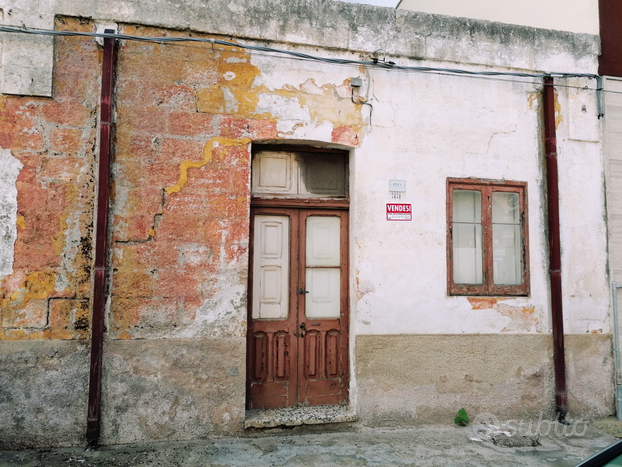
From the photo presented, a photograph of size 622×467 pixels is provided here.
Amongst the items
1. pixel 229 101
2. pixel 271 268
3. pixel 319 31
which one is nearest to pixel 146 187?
pixel 229 101

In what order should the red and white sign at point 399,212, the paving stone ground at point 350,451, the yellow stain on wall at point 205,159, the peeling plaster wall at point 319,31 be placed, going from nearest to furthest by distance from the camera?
the paving stone ground at point 350,451 < the peeling plaster wall at point 319,31 < the yellow stain on wall at point 205,159 < the red and white sign at point 399,212

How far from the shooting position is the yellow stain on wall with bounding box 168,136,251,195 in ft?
15.0

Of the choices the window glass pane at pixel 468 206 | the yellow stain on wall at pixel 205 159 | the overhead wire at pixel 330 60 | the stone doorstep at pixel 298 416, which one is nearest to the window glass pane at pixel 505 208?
the window glass pane at pixel 468 206

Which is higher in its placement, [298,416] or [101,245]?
[101,245]

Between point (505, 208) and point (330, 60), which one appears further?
point (505, 208)

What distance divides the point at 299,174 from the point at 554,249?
290 cm

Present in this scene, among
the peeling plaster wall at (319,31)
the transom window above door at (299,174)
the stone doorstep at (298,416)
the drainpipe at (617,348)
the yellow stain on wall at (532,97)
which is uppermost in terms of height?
the peeling plaster wall at (319,31)

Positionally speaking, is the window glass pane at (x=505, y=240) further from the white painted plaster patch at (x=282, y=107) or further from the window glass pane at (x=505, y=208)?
the white painted plaster patch at (x=282, y=107)

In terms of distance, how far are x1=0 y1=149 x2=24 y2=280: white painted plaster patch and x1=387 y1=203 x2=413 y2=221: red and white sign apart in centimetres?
351

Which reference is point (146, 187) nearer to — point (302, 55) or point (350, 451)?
point (302, 55)

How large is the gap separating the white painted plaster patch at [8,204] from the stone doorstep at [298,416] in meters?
2.59

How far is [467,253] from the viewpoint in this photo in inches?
210

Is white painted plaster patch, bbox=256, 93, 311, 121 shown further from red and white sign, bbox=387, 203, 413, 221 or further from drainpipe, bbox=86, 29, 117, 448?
drainpipe, bbox=86, 29, 117, 448

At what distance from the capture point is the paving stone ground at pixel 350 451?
13.2 feet
